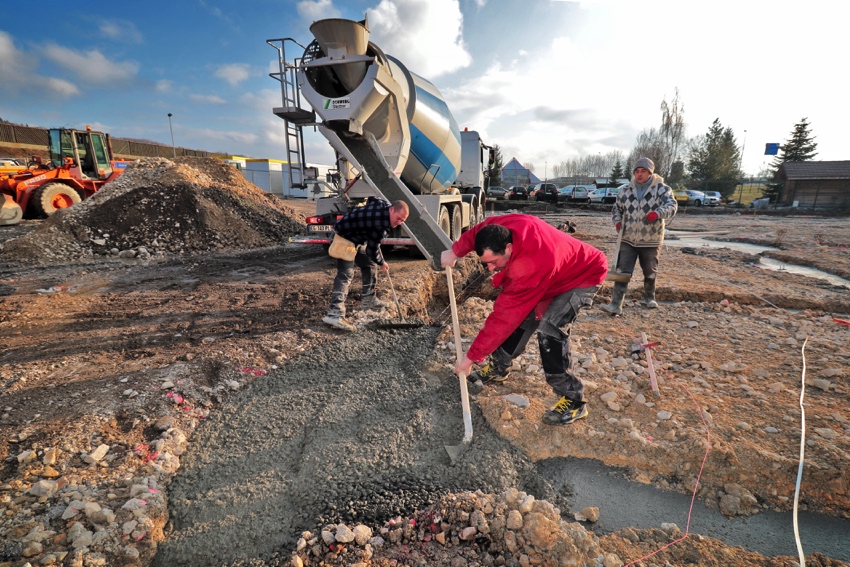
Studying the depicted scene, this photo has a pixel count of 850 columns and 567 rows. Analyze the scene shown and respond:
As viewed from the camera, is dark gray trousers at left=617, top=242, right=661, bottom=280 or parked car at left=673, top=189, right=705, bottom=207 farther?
parked car at left=673, top=189, right=705, bottom=207

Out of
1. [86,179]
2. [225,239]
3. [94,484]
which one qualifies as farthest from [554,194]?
[94,484]

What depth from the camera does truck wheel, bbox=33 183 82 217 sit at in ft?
35.7

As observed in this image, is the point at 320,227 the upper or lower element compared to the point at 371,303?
upper

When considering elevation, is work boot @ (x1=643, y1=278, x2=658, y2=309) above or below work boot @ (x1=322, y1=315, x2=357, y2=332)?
above

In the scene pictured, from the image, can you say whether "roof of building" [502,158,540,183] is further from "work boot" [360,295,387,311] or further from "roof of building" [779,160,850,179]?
"work boot" [360,295,387,311]

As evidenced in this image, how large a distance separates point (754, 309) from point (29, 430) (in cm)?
740

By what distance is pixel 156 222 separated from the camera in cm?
905

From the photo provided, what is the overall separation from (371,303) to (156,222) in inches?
267

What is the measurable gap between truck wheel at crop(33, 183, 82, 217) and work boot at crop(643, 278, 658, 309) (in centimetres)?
1440

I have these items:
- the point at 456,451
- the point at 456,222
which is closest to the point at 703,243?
the point at 456,222

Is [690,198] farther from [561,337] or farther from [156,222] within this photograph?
[156,222]

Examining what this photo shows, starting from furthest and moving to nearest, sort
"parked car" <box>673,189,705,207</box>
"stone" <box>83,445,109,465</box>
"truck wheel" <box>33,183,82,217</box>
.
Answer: "parked car" <box>673,189,705,207</box> → "truck wheel" <box>33,183,82,217</box> → "stone" <box>83,445,109,465</box>

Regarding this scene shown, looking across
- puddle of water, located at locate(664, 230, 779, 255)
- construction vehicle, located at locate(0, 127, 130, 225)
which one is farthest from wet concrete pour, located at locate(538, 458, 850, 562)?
construction vehicle, located at locate(0, 127, 130, 225)

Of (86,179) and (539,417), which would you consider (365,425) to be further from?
(86,179)
